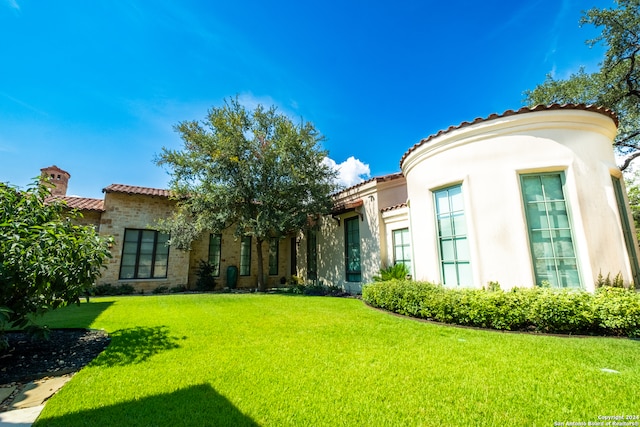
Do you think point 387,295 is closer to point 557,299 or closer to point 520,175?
point 557,299

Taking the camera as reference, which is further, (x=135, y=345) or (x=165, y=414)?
(x=135, y=345)

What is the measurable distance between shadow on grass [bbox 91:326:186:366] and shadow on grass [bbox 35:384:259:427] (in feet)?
4.76

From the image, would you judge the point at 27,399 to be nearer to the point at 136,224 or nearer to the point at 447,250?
the point at 447,250

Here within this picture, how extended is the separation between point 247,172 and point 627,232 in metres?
12.7

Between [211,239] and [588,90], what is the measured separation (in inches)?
893

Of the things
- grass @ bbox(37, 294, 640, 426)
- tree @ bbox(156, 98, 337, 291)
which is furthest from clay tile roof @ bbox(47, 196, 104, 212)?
grass @ bbox(37, 294, 640, 426)

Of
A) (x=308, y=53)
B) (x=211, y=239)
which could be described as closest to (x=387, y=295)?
(x=308, y=53)

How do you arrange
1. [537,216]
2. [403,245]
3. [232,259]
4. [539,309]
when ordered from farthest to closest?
[232,259]
[403,245]
[537,216]
[539,309]

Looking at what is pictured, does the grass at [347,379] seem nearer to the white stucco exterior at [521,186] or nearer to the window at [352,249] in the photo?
the white stucco exterior at [521,186]

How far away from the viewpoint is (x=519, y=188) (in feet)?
21.2

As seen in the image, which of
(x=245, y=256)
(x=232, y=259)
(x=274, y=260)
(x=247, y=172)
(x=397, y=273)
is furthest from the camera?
(x=274, y=260)

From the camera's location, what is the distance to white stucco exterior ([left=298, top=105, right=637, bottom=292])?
6.02 meters

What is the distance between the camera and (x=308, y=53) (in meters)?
10.5

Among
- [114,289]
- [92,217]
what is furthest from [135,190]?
[114,289]
